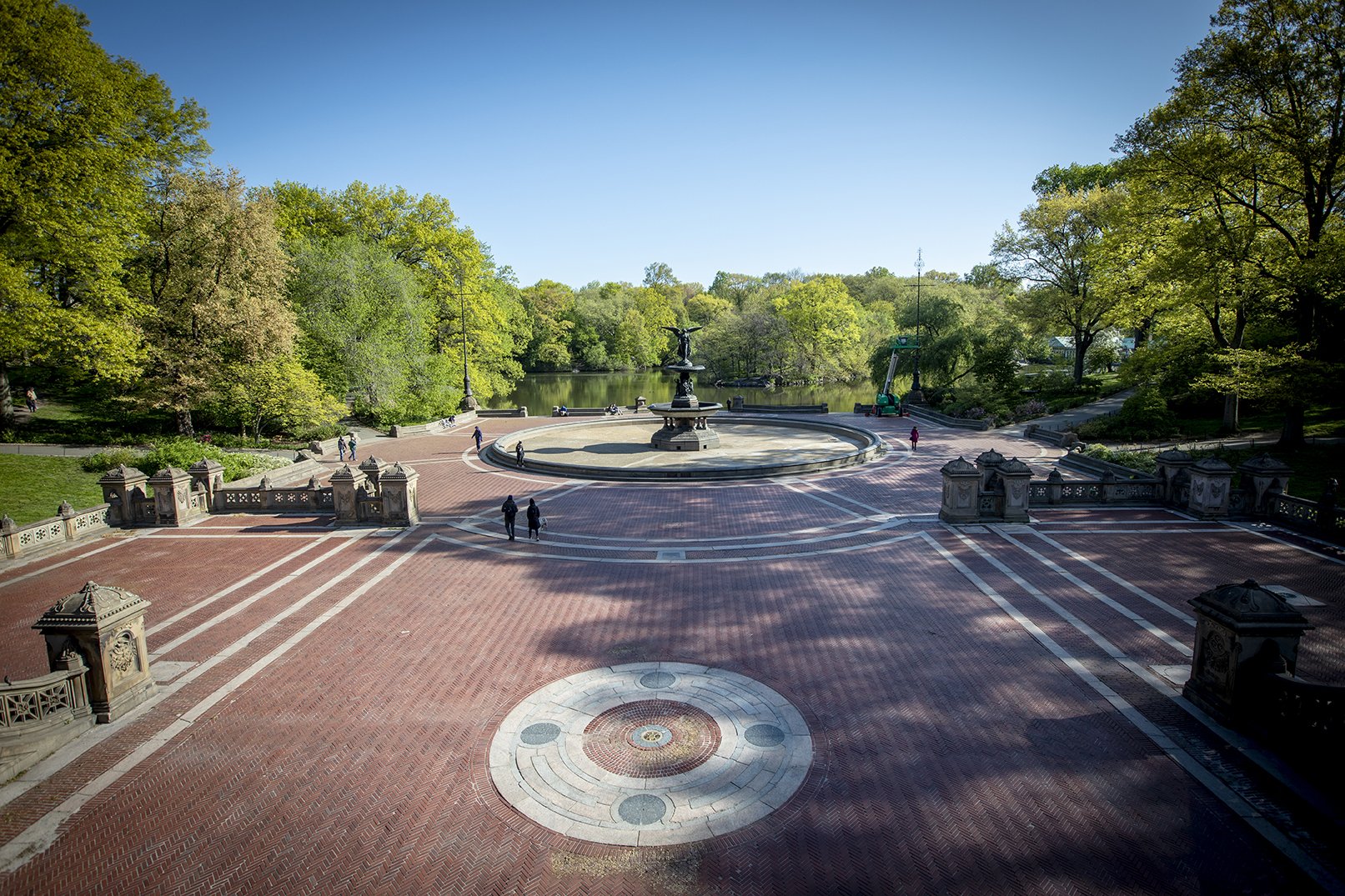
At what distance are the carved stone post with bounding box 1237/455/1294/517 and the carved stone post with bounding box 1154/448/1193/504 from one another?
1476 millimetres

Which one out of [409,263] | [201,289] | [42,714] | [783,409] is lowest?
[42,714]

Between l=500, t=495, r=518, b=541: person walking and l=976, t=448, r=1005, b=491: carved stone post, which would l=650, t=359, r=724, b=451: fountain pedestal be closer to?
l=500, t=495, r=518, b=541: person walking

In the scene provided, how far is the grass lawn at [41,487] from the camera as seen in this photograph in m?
20.3

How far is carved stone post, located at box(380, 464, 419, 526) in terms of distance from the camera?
18750mm

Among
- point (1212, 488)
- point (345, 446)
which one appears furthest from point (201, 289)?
point (1212, 488)

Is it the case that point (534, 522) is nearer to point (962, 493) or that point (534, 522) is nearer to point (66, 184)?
point (962, 493)

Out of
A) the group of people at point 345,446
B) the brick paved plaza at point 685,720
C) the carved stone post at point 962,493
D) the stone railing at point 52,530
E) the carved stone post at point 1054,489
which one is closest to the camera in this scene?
the brick paved plaza at point 685,720

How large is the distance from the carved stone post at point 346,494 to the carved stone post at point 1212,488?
24.8 meters

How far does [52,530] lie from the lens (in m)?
17.1

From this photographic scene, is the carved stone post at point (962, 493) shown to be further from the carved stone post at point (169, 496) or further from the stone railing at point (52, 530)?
the stone railing at point (52, 530)

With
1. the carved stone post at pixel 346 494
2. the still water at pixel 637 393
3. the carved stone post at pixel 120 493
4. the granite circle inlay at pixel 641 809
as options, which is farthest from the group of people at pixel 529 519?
the still water at pixel 637 393

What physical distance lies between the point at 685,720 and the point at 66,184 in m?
29.8

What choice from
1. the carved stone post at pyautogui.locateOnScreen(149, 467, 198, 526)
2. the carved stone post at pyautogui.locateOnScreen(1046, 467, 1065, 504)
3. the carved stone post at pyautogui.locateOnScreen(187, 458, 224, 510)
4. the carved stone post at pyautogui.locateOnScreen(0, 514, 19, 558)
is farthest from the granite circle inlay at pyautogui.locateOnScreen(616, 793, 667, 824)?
the carved stone post at pyautogui.locateOnScreen(187, 458, 224, 510)

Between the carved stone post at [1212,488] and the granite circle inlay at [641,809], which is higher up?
the carved stone post at [1212,488]
